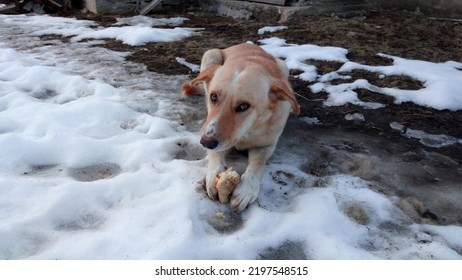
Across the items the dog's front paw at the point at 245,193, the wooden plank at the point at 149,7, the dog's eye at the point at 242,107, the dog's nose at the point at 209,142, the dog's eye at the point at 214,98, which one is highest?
the dog's eye at the point at 214,98

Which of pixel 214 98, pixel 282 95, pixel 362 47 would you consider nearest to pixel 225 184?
pixel 214 98

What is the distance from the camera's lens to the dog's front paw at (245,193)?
2.43 metres

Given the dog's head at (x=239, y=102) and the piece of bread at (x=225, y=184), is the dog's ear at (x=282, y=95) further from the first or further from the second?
the piece of bread at (x=225, y=184)

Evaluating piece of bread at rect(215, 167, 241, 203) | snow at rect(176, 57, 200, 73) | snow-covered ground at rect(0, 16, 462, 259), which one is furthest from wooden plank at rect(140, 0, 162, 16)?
piece of bread at rect(215, 167, 241, 203)

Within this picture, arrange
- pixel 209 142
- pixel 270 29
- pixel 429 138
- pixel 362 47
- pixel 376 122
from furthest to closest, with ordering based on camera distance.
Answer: pixel 270 29 < pixel 362 47 < pixel 376 122 < pixel 429 138 < pixel 209 142

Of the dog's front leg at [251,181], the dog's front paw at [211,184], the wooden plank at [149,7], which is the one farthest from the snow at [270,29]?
the dog's front paw at [211,184]

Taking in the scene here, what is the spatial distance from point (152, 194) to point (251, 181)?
0.67m

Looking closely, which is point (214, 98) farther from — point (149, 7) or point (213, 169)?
point (149, 7)

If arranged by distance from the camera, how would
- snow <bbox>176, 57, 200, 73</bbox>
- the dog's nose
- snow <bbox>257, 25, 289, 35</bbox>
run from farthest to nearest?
snow <bbox>257, 25, 289, 35</bbox> → snow <bbox>176, 57, 200, 73</bbox> → the dog's nose

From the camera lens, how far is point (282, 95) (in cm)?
285

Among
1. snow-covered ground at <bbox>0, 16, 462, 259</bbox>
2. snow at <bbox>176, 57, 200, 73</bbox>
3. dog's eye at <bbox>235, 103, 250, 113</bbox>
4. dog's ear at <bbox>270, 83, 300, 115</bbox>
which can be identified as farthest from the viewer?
snow at <bbox>176, 57, 200, 73</bbox>

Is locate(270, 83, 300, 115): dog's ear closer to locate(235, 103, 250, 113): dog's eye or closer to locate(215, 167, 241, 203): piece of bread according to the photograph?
locate(235, 103, 250, 113): dog's eye

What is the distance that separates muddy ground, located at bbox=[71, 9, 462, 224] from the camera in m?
2.81

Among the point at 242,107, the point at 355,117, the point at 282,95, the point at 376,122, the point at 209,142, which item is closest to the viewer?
the point at 209,142
